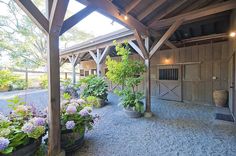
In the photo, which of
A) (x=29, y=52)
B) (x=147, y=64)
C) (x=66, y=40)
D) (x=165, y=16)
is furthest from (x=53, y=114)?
(x=66, y=40)

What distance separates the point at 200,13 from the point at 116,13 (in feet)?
6.74

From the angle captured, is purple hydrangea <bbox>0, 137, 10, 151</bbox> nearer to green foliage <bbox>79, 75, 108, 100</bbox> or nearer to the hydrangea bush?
the hydrangea bush

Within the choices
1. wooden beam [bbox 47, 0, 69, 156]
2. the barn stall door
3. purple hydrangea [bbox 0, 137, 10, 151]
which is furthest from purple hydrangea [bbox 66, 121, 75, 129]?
the barn stall door

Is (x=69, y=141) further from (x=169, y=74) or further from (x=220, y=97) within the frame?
(x=169, y=74)

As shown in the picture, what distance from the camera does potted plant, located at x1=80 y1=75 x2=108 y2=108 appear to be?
502 centimetres

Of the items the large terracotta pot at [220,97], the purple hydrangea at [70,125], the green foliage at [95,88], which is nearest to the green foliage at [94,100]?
the green foliage at [95,88]

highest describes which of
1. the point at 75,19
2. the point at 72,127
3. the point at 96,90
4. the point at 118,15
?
the point at 118,15

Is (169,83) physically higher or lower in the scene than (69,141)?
higher

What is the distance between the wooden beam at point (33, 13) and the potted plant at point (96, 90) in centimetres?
348

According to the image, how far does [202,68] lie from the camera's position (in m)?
5.45

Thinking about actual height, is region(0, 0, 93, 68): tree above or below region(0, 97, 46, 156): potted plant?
above

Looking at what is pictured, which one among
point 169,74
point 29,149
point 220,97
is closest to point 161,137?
point 29,149

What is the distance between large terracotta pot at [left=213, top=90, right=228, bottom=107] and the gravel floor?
5.76ft

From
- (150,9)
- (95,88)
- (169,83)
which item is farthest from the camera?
(169,83)
